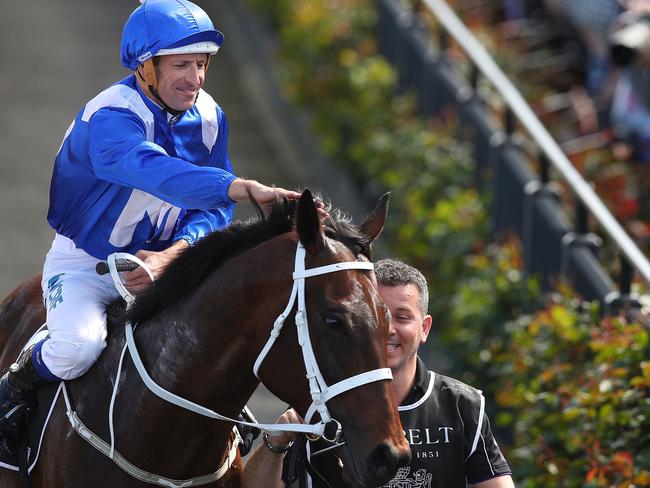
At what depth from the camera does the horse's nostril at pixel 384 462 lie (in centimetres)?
344

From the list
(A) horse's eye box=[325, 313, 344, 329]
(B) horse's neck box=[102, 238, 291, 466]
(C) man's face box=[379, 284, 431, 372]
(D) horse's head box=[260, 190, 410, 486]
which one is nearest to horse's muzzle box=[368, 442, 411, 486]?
(D) horse's head box=[260, 190, 410, 486]

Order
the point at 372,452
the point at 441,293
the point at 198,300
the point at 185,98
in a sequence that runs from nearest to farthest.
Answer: the point at 372,452 < the point at 198,300 < the point at 185,98 < the point at 441,293

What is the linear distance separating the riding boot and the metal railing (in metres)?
3.11

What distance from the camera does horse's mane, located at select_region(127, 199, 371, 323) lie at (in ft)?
12.5

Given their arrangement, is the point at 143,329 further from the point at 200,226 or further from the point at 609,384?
the point at 609,384

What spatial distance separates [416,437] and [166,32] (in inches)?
63.2

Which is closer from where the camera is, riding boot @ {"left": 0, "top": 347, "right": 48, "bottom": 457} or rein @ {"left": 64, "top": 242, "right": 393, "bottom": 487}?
rein @ {"left": 64, "top": 242, "right": 393, "bottom": 487}

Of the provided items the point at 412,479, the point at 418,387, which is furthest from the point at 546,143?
the point at 412,479

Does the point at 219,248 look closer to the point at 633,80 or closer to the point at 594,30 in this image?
Answer: the point at 633,80

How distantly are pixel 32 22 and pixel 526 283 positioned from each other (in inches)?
344

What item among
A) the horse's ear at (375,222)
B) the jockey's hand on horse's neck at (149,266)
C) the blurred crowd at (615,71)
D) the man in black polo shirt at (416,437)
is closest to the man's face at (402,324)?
the man in black polo shirt at (416,437)

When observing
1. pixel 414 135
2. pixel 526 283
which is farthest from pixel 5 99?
pixel 526 283

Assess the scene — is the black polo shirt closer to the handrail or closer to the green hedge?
the green hedge

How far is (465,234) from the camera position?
859 centimetres
